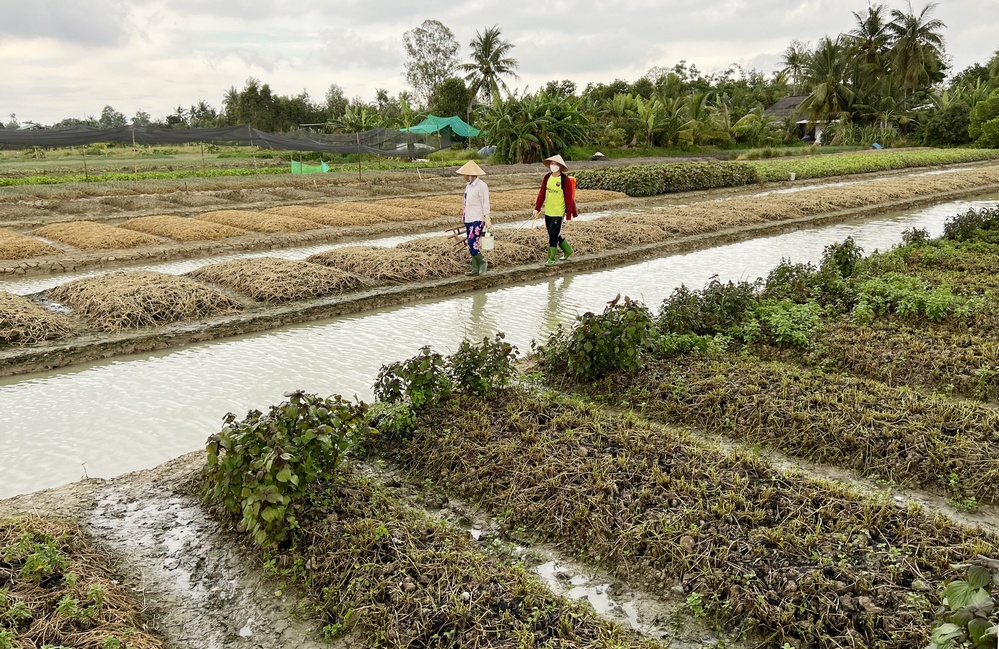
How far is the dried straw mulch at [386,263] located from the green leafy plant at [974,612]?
713 cm

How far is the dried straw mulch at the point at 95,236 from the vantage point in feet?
35.5

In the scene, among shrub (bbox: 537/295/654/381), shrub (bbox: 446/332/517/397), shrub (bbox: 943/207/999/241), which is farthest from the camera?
shrub (bbox: 943/207/999/241)

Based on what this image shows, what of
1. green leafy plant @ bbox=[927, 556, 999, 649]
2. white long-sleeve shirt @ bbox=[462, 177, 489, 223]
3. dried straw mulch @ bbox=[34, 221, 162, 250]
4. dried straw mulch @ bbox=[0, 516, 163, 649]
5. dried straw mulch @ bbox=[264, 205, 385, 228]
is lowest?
dried straw mulch @ bbox=[0, 516, 163, 649]

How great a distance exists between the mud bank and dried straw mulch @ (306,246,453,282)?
0.79 feet

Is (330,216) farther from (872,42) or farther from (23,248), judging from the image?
(872,42)

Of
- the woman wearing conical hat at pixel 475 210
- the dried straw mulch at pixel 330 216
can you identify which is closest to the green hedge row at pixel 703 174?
the dried straw mulch at pixel 330 216

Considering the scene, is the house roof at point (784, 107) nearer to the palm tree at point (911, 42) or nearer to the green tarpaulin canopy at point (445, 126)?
the palm tree at point (911, 42)

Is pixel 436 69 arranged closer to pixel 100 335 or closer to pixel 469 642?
pixel 100 335

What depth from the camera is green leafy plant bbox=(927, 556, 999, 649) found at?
1828 mm

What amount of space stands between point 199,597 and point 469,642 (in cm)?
126

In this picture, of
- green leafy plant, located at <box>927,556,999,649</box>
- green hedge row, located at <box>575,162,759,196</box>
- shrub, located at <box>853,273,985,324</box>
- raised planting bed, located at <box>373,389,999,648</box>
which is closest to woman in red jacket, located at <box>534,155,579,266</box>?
shrub, located at <box>853,273,985,324</box>

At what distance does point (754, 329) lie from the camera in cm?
601

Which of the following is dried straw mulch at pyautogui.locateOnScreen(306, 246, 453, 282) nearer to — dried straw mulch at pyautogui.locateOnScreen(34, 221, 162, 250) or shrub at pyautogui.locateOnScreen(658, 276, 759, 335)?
shrub at pyautogui.locateOnScreen(658, 276, 759, 335)

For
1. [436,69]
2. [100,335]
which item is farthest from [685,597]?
[436,69]
